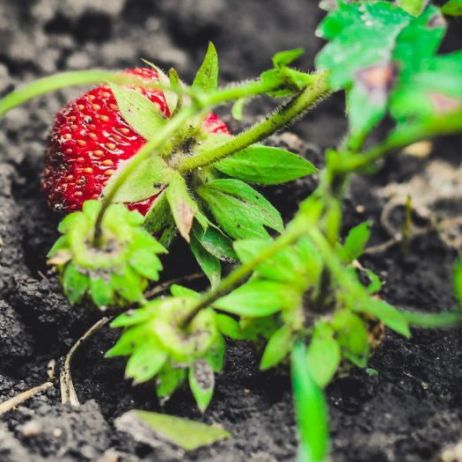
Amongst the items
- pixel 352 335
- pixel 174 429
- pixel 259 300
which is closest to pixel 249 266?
pixel 259 300

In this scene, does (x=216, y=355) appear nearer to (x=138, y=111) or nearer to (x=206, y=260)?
(x=206, y=260)

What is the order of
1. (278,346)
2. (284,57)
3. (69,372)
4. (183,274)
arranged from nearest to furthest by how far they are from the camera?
(278,346)
(284,57)
(69,372)
(183,274)

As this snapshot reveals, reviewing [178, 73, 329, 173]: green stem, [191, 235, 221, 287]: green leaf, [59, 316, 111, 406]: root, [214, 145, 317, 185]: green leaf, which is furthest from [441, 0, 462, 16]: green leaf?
[59, 316, 111, 406]: root

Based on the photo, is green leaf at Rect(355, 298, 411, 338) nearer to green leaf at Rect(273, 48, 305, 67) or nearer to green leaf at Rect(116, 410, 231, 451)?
green leaf at Rect(116, 410, 231, 451)

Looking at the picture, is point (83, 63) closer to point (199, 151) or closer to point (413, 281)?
point (199, 151)

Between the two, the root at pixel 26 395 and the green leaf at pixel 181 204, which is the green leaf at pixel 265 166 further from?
the root at pixel 26 395

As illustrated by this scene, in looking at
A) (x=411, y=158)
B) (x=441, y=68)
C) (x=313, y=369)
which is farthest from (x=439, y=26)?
(x=411, y=158)
